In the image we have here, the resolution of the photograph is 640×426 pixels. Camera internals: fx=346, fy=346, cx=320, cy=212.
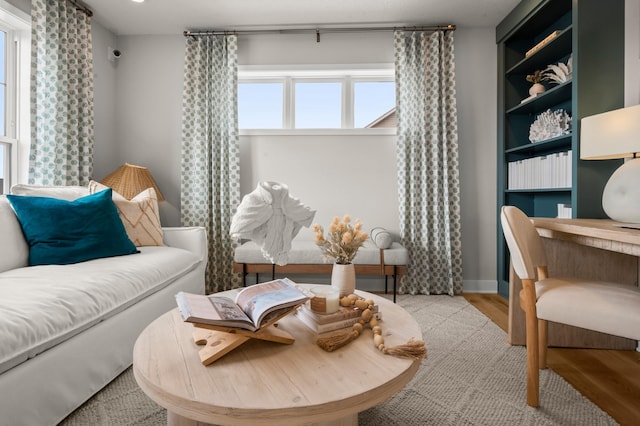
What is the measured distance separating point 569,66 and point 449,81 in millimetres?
1004

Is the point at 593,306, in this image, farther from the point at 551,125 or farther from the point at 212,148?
the point at 212,148

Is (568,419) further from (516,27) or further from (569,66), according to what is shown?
(516,27)

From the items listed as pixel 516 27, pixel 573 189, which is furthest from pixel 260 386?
pixel 516 27

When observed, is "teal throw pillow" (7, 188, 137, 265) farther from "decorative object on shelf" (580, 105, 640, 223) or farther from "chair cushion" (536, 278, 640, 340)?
"decorative object on shelf" (580, 105, 640, 223)

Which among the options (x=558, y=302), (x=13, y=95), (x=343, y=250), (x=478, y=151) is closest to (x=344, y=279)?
(x=343, y=250)

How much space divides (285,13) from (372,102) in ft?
3.84

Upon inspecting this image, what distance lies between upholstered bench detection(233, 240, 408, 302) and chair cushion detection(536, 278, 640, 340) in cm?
138

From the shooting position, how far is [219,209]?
339 centimetres

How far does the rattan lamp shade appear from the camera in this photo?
304 cm

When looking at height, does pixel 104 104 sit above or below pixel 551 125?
above

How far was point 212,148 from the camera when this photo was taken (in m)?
3.37

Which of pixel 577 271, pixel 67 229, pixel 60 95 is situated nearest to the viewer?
pixel 67 229

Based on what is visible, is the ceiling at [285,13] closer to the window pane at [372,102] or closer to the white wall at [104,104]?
the white wall at [104,104]

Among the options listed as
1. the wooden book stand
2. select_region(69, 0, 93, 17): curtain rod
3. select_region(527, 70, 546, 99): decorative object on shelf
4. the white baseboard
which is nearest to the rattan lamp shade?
select_region(69, 0, 93, 17): curtain rod
